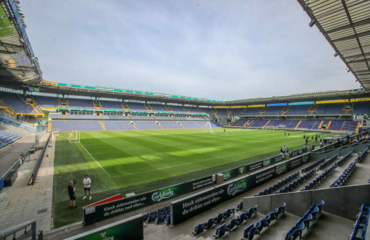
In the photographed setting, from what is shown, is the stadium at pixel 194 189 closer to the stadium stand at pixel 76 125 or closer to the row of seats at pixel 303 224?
the row of seats at pixel 303 224

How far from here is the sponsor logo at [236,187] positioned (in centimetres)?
981

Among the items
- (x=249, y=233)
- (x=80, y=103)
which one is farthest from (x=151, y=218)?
(x=80, y=103)

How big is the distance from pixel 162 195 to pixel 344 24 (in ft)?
47.6

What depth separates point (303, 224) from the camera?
17.7ft

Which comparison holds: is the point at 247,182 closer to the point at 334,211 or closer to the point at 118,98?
the point at 334,211

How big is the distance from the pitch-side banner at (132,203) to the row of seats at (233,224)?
415 cm

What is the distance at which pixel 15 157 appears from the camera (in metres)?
19.6

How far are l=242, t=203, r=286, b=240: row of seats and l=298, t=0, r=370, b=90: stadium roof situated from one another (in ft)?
33.9

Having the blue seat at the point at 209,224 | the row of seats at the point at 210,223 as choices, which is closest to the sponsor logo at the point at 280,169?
the row of seats at the point at 210,223

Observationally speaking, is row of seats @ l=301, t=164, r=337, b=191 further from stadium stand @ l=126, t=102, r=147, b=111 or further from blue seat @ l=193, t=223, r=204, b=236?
stadium stand @ l=126, t=102, r=147, b=111

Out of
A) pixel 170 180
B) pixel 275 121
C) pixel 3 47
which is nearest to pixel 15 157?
pixel 3 47

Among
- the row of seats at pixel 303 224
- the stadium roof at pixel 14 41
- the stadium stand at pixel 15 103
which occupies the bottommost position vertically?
the row of seats at pixel 303 224

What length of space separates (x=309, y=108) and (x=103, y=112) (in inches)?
3064

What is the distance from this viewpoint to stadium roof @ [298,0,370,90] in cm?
933
